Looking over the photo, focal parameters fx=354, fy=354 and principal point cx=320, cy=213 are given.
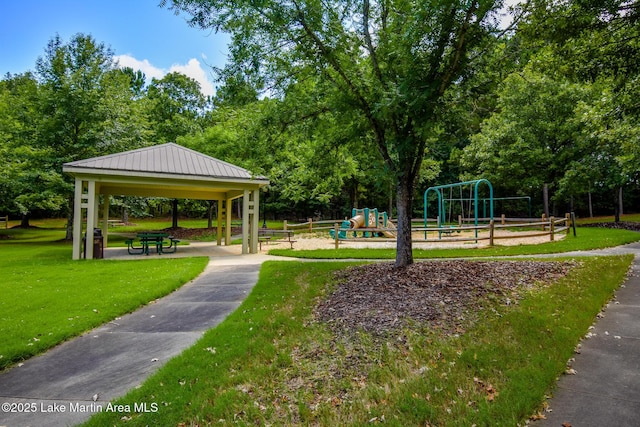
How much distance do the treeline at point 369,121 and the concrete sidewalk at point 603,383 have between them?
3.58m

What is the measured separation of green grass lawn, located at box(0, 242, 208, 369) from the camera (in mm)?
4691

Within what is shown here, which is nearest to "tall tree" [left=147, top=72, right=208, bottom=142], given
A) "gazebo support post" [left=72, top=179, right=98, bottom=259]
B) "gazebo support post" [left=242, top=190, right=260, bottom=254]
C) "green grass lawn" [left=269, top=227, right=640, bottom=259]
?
"gazebo support post" [left=242, top=190, right=260, bottom=254]

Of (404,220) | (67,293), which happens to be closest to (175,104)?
(67,293)

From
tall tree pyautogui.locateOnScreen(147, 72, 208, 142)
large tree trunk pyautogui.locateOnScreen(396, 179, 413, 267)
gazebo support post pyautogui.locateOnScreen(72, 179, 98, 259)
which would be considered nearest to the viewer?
large tree trunk pyautogui.locateOnScreen(396, 179, 413, 267)

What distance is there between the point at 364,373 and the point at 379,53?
5621 mm

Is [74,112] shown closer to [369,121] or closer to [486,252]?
[369,121]

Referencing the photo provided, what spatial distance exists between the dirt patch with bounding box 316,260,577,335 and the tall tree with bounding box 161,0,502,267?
87 cm

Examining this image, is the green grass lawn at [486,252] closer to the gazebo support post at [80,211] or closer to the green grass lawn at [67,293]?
the green grass lawn at [67,293]

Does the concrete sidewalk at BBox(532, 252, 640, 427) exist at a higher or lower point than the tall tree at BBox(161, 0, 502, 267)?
lower

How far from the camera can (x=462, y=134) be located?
6.70m

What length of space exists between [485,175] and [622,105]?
15002 millimetres

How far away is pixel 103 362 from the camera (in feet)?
13.3

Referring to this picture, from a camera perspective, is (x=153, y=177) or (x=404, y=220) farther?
(x=153, y=177)

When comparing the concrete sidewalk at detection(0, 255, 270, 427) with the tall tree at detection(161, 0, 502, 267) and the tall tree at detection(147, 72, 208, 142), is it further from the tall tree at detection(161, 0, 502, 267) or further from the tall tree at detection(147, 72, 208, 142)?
the tall tree at detection(147, 72, 208, 142)
